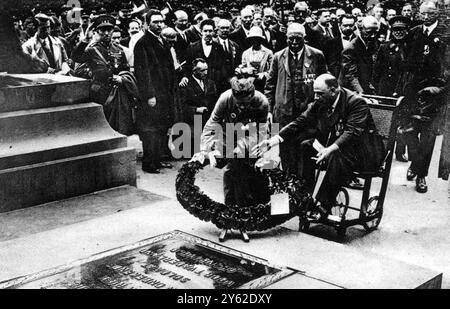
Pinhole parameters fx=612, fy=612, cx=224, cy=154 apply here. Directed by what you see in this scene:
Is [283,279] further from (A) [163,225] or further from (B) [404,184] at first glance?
(B) [404,184]

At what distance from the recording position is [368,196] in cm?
645

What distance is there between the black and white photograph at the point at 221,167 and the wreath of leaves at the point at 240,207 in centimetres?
1

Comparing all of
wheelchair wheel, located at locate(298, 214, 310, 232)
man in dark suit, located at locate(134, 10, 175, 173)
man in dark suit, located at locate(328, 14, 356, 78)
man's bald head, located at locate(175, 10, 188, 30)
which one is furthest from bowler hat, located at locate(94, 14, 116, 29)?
wheelchair wheel, located at locate(298, 214, 310, 232)

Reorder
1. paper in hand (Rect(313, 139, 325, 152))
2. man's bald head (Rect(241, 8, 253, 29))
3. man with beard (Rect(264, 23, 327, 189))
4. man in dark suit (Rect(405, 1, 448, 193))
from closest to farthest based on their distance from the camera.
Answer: paper in hand (Rect(313, 139, 325, 152)) → man with beard (Rect(264, 23, 327, 189)) → man in dark suit (Rect(405, 1, 448, 193)) → man's bald head (Rect(241, 8, 253, 29))

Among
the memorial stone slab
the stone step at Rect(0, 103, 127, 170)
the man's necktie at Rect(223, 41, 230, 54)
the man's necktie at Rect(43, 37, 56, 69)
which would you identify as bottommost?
the memorial stone slab

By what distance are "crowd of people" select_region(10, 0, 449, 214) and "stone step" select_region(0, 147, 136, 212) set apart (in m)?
1.45

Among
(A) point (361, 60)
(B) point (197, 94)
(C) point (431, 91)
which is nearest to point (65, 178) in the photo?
(B) point (197, 94)

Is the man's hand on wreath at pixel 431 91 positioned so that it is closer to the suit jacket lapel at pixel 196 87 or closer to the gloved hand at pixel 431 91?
the gloved hand at pixel 431 91

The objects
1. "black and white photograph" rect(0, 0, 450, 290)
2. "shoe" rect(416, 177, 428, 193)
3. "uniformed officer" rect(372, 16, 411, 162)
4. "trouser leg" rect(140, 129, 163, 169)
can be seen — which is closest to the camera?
"black and white photograph" rect(0, 0, 450, 290)

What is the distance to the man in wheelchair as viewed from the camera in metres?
6.32

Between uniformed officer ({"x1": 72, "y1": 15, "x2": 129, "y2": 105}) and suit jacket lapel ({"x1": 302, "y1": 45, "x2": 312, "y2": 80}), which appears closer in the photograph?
suit jacket lapel ({"x1": 302, "y1": 45, "x2": 312, "y2": 80})

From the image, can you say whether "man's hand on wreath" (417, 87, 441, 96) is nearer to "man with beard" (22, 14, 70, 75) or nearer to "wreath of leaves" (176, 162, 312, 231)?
"wreath of leaves" (176, 162, 312, 231)

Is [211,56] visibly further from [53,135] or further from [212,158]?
[212,158]

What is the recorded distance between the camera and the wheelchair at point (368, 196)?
6.35 m
